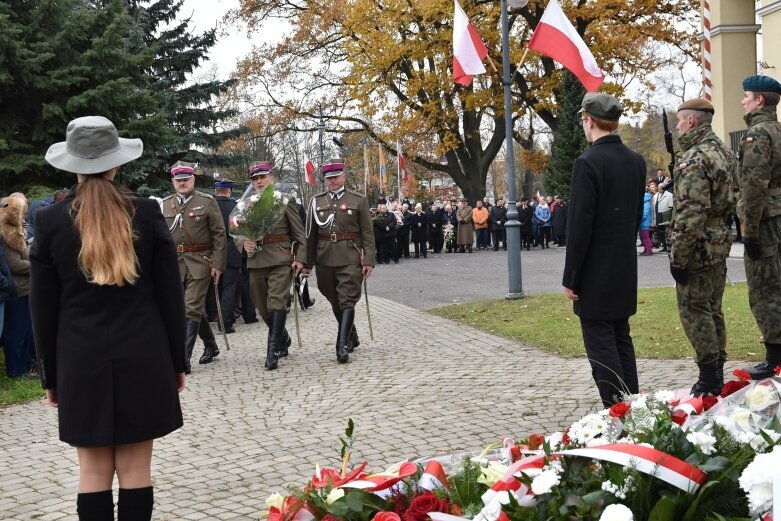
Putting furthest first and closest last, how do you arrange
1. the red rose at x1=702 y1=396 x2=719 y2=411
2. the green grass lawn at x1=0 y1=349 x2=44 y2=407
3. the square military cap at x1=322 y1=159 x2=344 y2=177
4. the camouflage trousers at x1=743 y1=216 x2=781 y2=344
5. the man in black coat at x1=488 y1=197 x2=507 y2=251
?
the man in black coat at x1=488 y1=197 x2=507 y2=251, the square military cap at x1=322 y1=159 x2=344 y2=177, the green grass lawn at x1=0 y1=349 x2=44 y2=407, the camouflage trousers at x1=743 y1=216 x2=781 y2=344, the red rose at x1=702 y1=396 x2=719 y2=411

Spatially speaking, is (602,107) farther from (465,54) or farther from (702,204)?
(465,54)

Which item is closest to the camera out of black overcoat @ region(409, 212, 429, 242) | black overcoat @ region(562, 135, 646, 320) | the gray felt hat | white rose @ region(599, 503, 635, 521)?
white rose @ region(599, 503, 635, 521)

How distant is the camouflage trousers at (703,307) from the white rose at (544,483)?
3.58 metres

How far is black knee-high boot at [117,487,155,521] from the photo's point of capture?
381 centimetres

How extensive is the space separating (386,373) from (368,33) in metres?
27.3

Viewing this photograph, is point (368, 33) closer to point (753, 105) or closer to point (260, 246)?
point (260, 246)

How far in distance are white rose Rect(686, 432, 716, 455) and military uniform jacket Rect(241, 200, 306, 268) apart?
23.5 ft

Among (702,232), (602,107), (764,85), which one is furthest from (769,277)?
(602,107)

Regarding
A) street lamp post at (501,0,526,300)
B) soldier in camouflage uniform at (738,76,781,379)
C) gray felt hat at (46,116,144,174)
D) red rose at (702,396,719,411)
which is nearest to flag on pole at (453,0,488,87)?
street lamp post at (501,0,526,300)

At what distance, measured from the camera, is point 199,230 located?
32.5 feet

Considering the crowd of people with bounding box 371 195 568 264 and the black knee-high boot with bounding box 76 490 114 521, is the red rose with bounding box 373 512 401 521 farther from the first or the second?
the crowd of people with bounding box 371 195 568 264

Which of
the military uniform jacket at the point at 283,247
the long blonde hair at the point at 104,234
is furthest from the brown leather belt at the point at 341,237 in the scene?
the long blonde hair at the point at 104,234

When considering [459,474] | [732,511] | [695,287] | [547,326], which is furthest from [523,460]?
[547,326]

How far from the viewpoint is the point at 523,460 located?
3113mm
